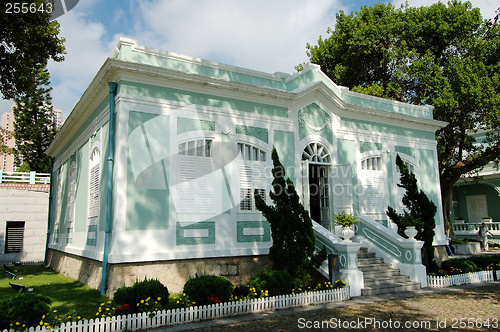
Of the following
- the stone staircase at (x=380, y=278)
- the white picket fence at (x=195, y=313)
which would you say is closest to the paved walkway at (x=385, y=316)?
the white picket fence at (x=195, y=313)

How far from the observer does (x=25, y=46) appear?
1079cm

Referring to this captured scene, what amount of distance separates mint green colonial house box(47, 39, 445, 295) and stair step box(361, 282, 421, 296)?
0.21 meters

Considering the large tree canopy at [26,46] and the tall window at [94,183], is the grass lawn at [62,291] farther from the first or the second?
the large tree canopy at [26,46]

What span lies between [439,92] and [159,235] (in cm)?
1495

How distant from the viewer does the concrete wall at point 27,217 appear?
19703 millimetres

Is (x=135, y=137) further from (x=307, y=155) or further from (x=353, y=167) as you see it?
(x=353, y=167)

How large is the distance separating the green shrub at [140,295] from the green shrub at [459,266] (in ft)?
29.1

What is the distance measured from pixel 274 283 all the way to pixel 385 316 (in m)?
2.26

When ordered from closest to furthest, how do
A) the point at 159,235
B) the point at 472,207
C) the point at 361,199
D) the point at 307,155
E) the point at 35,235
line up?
the point at 159,235 → the point at 307,155 → the point at 361,199 → the point at 35,235 → the point at 472,207

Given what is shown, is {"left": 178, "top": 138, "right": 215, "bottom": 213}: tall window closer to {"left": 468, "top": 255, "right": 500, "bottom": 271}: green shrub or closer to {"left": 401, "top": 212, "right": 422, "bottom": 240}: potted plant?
{"left": 401, "top": 212, "right": 422, "bottom": 240}: potted plant

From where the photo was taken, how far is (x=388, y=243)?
11.4m

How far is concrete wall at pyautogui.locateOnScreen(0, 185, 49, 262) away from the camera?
19703mm

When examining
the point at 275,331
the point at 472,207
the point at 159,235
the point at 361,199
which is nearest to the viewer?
the point at 275,331

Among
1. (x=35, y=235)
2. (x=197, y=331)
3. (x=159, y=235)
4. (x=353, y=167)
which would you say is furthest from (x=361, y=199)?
(x=35, y=235)
